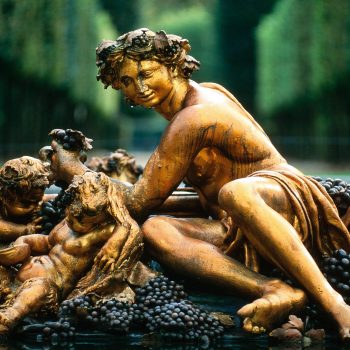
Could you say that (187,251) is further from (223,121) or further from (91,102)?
(91,102)

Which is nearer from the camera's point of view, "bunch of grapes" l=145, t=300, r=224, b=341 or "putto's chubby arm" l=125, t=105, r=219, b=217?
"bunch of grapes" l=145, t=300, r=224, b=341

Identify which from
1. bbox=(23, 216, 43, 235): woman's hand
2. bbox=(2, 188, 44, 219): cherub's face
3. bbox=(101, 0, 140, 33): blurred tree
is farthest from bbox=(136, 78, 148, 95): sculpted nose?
bbox=(101, 0, 140, 33): blurred tree

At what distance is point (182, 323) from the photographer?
446cm

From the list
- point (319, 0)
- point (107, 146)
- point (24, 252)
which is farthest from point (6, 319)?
point (107, 146)

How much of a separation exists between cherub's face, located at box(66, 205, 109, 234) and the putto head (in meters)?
0.78

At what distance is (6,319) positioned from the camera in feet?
14.4

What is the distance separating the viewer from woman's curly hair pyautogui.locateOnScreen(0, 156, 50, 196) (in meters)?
5.02

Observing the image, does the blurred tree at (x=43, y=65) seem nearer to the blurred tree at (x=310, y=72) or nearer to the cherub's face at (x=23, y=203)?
the blurred tree at (x=310, y=72)

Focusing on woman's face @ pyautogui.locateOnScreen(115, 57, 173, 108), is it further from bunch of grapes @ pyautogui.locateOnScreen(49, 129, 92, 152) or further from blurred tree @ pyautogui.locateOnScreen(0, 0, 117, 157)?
blurred tree @ pyautogui.locateOnScreen(0, 0, 117, 157)

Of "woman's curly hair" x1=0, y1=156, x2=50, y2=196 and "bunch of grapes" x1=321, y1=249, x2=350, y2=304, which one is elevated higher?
"woman's curly hair" x1=0, y1=156, x2=50, y2=196

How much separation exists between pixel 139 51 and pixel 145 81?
17cm

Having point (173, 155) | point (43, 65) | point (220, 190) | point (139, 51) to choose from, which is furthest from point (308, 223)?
point (43, 65)

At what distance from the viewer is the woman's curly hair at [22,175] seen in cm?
502

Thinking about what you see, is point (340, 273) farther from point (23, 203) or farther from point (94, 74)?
point (94, 74)
